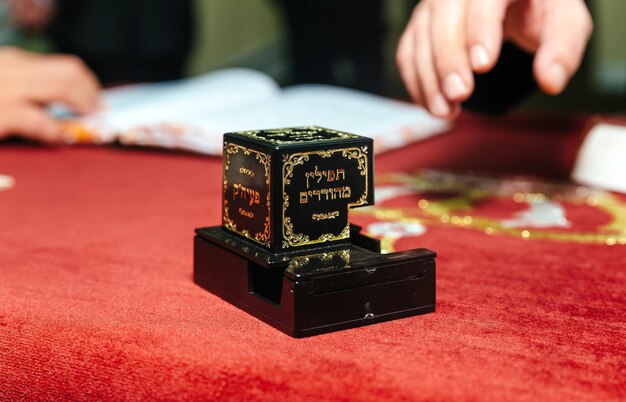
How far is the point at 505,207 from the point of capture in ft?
4.10

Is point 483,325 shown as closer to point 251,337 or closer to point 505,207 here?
point 251,337

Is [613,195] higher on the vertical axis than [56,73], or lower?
lower

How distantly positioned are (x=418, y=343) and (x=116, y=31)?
10.5ft

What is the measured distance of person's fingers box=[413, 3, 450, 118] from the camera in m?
1.14

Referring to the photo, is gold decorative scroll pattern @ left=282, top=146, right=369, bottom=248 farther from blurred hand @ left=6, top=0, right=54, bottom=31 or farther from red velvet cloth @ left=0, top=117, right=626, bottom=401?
blurred hand @ left=6, top=0, right=54, bottom=31

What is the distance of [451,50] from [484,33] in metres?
0.06

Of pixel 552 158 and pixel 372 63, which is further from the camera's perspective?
pixel 372 63

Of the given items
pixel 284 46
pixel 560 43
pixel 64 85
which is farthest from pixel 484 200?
pixel 284 46

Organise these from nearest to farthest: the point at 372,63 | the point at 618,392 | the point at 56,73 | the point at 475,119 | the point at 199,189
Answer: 1. the point at 618,392
2. the point at 199,189
3. the point at 56,73
4. the point at 475,119
5. the point at 372,63

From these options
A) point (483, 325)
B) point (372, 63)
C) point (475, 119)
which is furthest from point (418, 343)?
point (372, 63)

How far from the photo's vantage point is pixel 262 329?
0.72 meters

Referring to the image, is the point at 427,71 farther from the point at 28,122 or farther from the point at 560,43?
the point at 28,122

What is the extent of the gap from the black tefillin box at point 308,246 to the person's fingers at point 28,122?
1.03m

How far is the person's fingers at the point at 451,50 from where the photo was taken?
3.49ft
